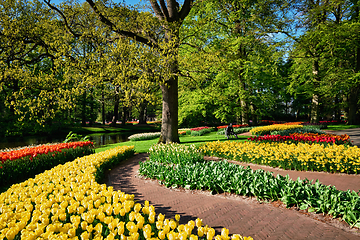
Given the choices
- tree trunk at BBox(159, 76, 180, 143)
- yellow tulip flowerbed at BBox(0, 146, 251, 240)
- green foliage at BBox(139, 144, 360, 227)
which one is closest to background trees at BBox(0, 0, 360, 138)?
tree trunk at BBox(159, 76, 180, 143)

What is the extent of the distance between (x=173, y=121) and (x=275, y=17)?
12.8 m

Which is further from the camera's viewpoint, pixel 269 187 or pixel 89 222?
pixel 269 187

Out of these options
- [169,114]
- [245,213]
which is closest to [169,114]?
[169,114]

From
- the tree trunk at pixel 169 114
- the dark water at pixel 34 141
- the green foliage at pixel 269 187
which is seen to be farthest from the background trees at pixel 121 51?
the green foliage at pixel 269 187

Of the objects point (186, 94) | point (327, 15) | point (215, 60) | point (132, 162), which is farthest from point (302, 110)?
point (132, 162)

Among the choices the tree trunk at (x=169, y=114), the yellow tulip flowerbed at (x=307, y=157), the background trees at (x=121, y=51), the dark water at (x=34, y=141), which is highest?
the background trees at (x=121, y=51)

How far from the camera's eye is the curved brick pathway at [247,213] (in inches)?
→ 118

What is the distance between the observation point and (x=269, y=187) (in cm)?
403

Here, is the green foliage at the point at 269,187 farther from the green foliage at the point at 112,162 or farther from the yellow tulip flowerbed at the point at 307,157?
the yellow tulip flowerbed at the point at 307,157

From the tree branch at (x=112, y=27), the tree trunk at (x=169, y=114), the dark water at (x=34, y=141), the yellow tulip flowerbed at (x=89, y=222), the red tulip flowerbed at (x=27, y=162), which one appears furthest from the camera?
the dark water at (x=34, y=141)

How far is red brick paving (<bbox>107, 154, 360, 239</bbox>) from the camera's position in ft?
9.80

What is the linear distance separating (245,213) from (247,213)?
4cm

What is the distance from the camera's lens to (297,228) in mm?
3096

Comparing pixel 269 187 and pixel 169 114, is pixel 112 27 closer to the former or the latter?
pixel 169 114
